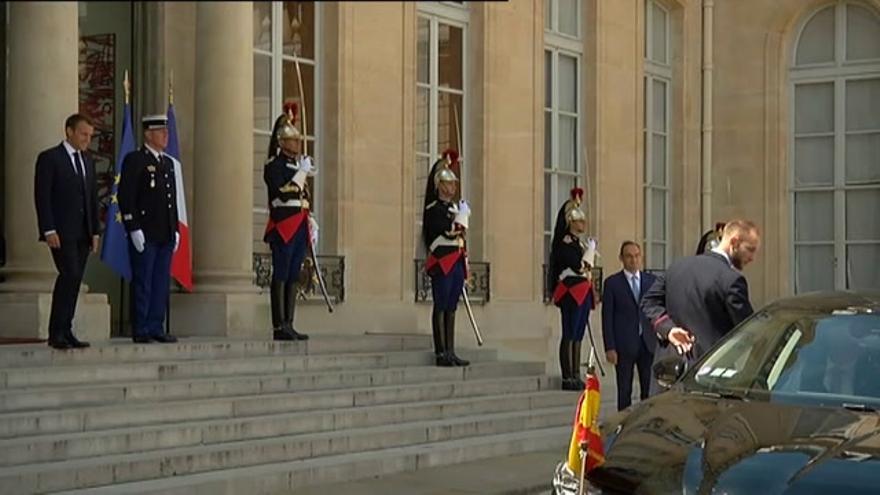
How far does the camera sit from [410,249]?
49.8 feet

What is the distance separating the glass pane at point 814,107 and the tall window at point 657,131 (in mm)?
3673

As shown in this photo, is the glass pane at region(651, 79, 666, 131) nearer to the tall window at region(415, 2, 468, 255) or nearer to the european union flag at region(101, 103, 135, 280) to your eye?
the tall window at region(415, 2, 468, 255)

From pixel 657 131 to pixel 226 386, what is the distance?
6552 mm

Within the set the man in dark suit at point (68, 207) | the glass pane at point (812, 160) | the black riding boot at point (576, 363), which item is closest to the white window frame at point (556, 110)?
the black riding boot at point (576, 363)

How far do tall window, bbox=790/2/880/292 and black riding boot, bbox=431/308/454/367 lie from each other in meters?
7.46

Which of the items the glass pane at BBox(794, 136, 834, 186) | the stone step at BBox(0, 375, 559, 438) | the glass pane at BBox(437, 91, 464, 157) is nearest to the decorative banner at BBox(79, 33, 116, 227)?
the stone step at BBox(0, 375, 559, 438)

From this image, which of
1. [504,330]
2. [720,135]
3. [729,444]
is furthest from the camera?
[720,135]

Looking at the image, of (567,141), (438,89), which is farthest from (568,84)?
(438,89)

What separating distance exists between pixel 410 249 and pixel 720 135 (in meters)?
4.89

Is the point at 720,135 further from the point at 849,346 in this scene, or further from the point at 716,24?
the point at 849,346

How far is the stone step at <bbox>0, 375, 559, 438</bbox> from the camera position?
877 centimetres

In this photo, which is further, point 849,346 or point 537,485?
point 537,485

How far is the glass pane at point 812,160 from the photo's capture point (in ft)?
61.0

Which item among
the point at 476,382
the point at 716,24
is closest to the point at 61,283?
the point at 476,382
